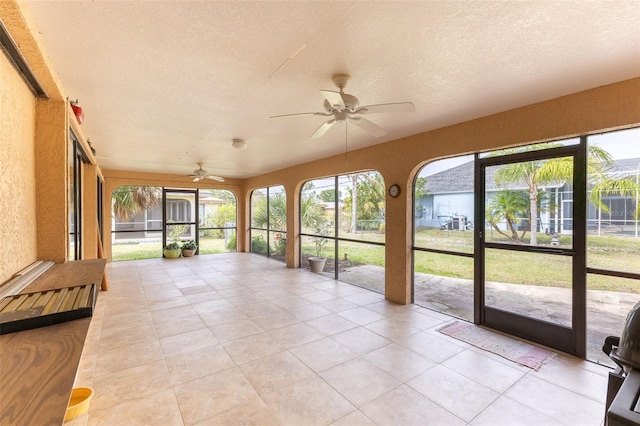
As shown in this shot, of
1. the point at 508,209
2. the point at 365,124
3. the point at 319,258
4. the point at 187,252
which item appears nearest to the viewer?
the point at 365,124

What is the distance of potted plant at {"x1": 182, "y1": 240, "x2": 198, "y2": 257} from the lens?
8.70 metres

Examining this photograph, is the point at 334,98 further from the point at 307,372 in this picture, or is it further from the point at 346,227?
the point at 346,227

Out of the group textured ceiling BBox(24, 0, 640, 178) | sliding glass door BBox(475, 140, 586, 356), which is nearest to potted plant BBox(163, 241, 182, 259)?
textured ceiling BBox(24, 0, 640, 178)

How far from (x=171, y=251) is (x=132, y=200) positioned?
227 centimetres

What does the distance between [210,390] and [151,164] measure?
20.2 ft

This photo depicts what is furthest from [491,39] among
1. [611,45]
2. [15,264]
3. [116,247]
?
[116,247]

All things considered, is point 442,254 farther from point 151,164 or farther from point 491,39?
point 151,164

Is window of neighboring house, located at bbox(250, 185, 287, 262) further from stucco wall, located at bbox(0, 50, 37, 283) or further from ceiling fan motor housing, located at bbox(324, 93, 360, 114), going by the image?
stucco wall, located at bbox(0, 50, 37, 283)

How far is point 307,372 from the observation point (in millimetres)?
2574

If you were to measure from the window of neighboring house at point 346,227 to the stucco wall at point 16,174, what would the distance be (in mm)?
4359

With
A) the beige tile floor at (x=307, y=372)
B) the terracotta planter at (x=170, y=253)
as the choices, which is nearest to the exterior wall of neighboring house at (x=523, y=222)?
the beige tile floor at (x=307, y=372)

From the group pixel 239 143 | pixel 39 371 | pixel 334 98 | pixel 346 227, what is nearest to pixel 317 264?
pixel 346 227

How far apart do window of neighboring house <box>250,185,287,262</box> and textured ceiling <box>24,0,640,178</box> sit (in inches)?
193

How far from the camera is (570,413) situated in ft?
6.76
